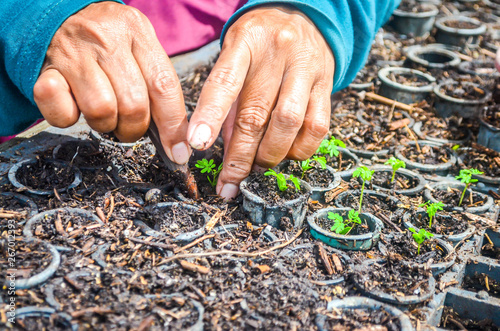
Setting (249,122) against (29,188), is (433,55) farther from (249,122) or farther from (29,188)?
(29,188)

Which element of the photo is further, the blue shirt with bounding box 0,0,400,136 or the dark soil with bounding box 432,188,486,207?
the dark soil with bounding box 432,188,486,207

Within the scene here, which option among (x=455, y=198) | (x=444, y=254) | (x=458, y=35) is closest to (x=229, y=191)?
(x=444, y=254)

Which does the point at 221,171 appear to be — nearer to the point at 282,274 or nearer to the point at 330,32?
the point at 282,274

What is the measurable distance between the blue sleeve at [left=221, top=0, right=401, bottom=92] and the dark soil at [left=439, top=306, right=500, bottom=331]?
A: 1.39 m

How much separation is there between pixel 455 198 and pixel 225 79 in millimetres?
1442

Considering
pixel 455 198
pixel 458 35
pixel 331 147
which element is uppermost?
pixel 458 35

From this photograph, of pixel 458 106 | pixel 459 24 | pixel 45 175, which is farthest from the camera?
pixel 459 24

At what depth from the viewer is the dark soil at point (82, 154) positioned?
2.32 meters

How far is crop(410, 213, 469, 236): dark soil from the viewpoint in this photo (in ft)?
6.89

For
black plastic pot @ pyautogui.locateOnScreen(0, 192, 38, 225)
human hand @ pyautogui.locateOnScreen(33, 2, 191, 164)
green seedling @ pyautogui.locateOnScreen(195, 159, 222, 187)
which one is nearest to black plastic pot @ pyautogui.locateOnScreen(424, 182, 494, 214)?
green seedling @ pyautogui.locateOnScreen(195, 159, 222, 187)

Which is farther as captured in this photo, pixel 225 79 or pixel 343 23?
pixel 343 23

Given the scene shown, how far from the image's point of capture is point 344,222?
2.05 m

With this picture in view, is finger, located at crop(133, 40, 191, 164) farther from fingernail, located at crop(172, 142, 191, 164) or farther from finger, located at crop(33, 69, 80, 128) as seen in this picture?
finger, located at crop(33, 69, 80, 128)

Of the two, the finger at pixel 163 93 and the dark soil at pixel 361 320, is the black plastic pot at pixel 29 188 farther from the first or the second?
the dark soil at pixel 361 320
